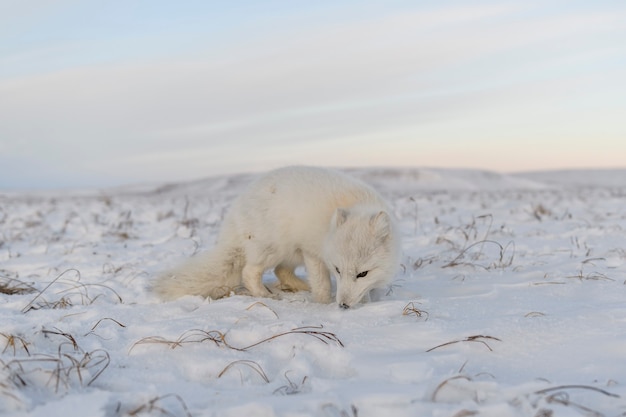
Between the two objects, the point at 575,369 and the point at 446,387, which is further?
the point at 575,369

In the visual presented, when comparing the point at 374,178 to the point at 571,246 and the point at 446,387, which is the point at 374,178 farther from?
the point at 446,387

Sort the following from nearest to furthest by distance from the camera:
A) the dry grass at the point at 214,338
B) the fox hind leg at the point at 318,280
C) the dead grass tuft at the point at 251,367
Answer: the dead grass tuft at the point at 251,367 < the dry grass at the point at 214,338 < the fox hind leg at the point at 318,280

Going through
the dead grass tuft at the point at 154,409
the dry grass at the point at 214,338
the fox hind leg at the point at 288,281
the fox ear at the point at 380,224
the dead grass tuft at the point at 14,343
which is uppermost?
the fox ear at the point at 380,224

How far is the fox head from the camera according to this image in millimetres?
3307

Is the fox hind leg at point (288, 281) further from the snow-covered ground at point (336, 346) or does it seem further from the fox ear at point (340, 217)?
the fox ear at point (340, 217)

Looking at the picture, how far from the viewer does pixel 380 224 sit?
3.33 meters

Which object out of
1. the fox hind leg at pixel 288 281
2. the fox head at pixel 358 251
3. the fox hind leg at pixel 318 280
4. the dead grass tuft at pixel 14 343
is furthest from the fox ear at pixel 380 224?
the dead grass tuft at pixel 14 343

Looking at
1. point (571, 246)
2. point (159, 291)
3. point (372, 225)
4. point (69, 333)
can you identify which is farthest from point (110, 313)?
point (571, 246)

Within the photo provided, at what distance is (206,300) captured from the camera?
3584 mm

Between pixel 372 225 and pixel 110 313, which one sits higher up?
pixel 372 225

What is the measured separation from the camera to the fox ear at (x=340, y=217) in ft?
11.0

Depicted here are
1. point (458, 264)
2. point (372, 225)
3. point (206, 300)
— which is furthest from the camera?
point (458, 264)

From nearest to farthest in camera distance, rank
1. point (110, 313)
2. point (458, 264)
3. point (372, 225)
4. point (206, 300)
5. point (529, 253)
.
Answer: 1. point (110, 313)
2. point (372, 225)
3. point (206, 300)
4. point (458, 264)
5. point (529, 253)

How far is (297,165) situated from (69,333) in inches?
84.1
